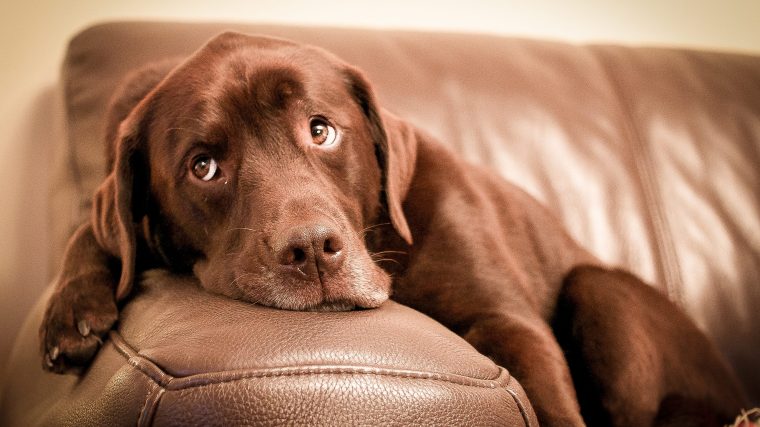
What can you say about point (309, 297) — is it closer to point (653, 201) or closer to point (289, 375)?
point (289, 375)

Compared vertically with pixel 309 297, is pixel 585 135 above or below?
below

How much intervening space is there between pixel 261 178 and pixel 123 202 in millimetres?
329

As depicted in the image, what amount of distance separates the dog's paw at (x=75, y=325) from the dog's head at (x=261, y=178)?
2.4 inches

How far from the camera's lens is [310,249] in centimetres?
115

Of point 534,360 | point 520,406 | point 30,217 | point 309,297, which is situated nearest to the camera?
point 520,406

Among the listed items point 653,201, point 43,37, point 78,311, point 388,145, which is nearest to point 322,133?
point 388,145

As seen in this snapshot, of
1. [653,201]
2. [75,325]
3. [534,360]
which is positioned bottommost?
[653,201]

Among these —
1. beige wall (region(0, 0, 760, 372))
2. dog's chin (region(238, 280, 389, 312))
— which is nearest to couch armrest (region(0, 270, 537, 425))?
dog's chin (region(238, 280, 389, 312))

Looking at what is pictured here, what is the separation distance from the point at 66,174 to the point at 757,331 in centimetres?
237

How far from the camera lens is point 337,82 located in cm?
157

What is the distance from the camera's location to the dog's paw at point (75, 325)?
1153 mm

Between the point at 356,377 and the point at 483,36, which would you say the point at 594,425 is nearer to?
the point at 356,377

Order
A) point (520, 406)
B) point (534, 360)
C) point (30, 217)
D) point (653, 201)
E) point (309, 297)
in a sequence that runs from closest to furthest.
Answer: point (520, 406)
point (309, 297)
point (534, 360)
point (653, 201)
point (30, 217)

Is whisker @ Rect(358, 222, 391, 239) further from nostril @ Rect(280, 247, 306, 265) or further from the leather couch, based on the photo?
the leather couch
